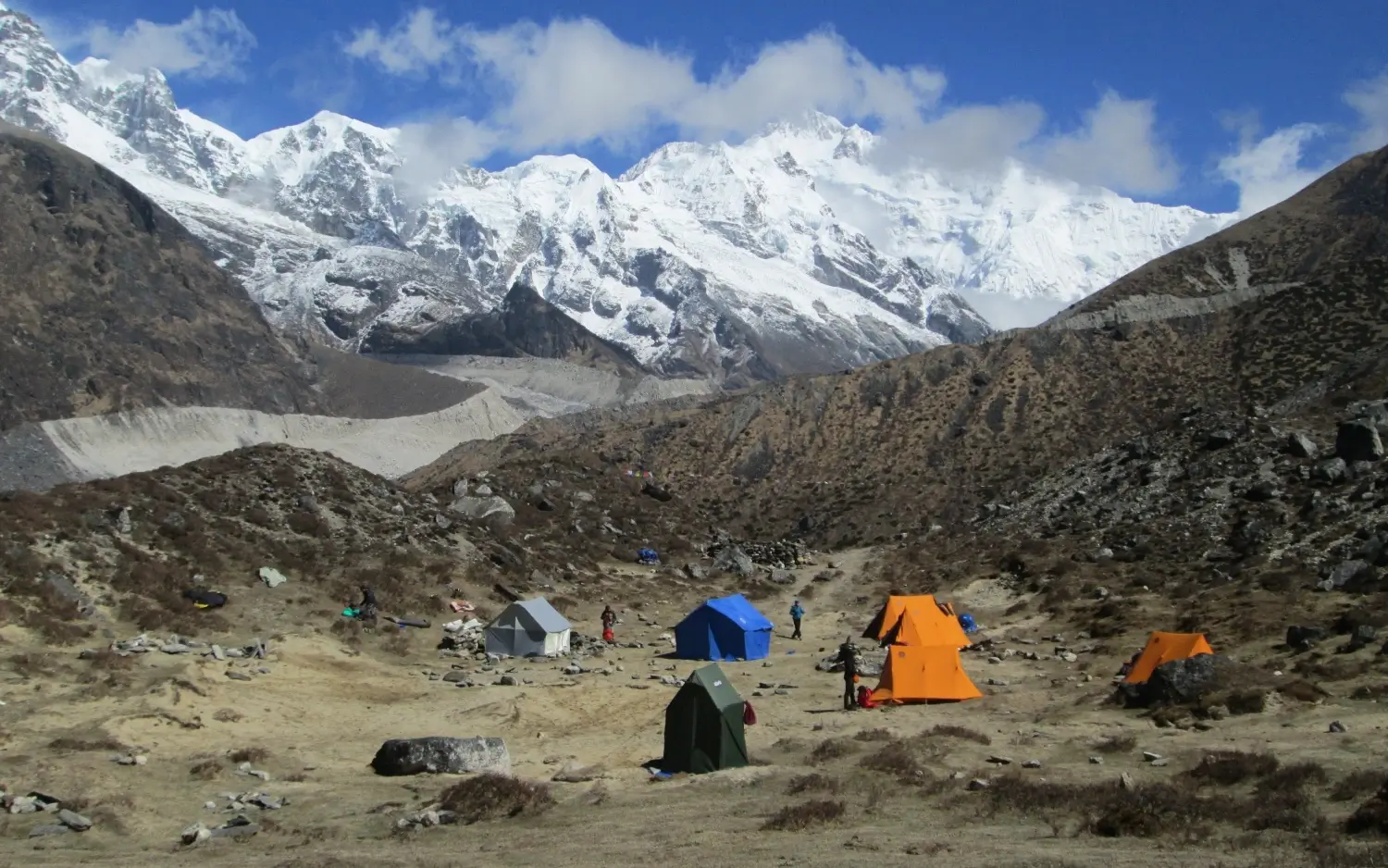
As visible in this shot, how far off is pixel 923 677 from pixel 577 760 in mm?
9496

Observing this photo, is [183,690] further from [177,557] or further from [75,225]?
[75,225]

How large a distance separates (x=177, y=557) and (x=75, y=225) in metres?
172

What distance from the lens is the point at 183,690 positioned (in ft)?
79.3

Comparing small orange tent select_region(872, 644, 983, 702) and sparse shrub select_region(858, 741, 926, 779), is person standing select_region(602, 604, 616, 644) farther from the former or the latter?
sparse shrub select_region(858, 741, 926, 779)

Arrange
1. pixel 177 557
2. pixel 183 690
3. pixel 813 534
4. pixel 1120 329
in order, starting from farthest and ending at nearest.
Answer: pixel 1120 329 → pixel 813 534 → pixel 177 557 → pixel 183 690

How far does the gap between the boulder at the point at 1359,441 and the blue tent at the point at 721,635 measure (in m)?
26.4

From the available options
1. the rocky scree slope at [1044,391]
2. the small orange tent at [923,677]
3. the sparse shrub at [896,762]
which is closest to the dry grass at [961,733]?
the sparse shrub at [896,762]

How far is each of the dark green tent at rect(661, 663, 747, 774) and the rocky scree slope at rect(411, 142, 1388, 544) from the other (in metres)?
51.2

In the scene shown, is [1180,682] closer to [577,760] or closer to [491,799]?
[577,760]

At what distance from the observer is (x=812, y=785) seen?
17.9 metres

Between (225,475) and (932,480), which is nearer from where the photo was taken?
(225,475)

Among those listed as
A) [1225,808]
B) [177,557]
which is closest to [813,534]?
[177,557]

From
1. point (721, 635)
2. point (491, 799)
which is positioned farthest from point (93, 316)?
point (491, 799)

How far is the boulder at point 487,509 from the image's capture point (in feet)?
189
